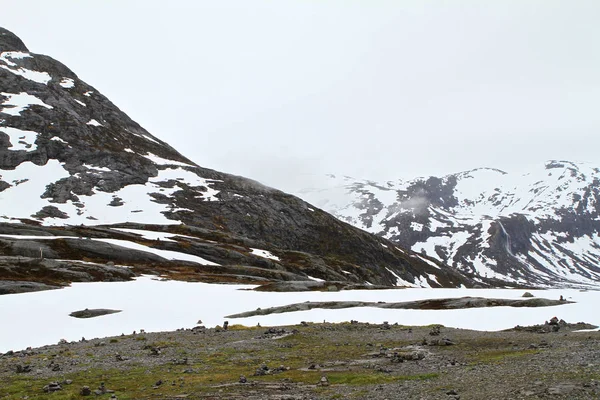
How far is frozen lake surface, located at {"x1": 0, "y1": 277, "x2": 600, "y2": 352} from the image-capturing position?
39562mm

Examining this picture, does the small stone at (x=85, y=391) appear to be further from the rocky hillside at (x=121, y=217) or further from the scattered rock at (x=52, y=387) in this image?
the rocky hillside at (x=121, y=217)

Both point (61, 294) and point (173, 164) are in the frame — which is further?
point (173, 164)

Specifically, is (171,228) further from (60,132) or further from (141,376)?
(141,376)

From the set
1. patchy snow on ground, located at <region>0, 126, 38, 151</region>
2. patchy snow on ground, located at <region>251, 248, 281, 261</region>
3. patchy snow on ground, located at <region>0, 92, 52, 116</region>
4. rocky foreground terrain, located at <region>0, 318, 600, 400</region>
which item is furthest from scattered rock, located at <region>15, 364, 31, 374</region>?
patchy snow on ground, located at <region>0, 92, 52, 116</region>

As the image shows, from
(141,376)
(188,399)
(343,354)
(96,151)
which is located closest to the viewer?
(188,399)

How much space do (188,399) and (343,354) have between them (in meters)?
11.9

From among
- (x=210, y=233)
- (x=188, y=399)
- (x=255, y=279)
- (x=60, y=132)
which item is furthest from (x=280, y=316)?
(x=60, y=132)

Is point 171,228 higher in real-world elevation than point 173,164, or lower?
lower

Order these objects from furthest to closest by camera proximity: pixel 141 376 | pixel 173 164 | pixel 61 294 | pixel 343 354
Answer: pixel 173 164 < pixel 61 294 < pixel 343 354 < pixel 141 376

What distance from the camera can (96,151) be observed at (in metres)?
174

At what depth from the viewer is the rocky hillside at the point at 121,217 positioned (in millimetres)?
89875

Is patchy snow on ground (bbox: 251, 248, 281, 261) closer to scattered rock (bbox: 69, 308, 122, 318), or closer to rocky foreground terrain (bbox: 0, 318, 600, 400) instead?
scattered rock (bbox: 69, 308, 122, 318)

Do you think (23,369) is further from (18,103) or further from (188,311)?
(18,103)

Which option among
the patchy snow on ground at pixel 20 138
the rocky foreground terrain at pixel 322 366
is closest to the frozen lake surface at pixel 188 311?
the rocky foreground terrain at pixel 322 366
